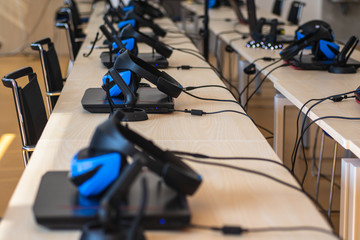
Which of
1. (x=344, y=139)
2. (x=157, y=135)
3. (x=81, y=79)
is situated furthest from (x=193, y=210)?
(x=81, y=79)

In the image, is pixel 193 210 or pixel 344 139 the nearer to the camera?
pixel 193 210

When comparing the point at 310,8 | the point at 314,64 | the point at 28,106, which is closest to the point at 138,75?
the point at 28,106

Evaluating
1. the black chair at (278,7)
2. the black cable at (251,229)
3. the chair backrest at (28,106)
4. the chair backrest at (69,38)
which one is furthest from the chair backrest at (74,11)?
the black cable at (251,229)

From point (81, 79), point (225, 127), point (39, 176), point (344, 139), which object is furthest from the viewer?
point (81, 79)

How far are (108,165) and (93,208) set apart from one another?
0.31ft

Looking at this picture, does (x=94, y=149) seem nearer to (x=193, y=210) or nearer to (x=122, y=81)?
(x=193, y=210)

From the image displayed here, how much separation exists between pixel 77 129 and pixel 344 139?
33.0 inches

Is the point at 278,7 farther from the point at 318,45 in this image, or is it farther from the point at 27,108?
the point at 27,108

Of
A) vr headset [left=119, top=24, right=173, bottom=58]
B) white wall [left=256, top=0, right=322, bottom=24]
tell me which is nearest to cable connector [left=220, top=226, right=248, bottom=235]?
vr headset [left=119, top=24, right=173, bottom=58]

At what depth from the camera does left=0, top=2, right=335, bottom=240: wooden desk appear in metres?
1.02

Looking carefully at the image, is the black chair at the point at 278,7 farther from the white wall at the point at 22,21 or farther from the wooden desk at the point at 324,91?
the white wall at the point at 22,21

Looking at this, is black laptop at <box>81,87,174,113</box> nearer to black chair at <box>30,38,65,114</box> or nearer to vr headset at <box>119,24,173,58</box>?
vr headset at <box>119,24,173,58</box>

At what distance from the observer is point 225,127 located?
5.41 feet

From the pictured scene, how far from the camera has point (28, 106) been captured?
2.08 m
